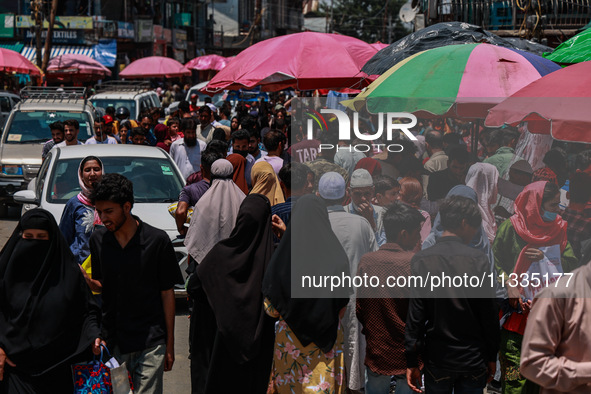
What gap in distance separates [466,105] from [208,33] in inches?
1980

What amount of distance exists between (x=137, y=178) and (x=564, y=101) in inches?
196

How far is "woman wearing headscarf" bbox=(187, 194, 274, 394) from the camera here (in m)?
4.90

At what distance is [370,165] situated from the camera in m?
7.36

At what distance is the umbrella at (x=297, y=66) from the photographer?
32.2 ft

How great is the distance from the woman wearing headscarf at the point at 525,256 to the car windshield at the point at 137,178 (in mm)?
4331

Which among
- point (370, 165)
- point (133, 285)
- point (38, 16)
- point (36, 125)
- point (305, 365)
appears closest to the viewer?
point (133, 285)

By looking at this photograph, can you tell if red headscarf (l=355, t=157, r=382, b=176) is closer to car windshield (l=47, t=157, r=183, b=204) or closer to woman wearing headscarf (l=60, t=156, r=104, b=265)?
car windshield (l=47, t=157, r=183, b=204)

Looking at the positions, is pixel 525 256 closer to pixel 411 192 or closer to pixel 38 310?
pixel 411 192

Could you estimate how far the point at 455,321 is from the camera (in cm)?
422

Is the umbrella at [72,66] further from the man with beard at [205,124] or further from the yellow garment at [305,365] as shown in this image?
the yellow garment at [305,365]

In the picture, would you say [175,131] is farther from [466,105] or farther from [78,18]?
[78,18]

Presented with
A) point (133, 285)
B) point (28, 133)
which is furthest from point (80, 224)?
point (28, 133)

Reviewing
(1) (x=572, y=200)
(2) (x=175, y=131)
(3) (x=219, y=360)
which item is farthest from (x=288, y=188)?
(2) (x=175, y=131)

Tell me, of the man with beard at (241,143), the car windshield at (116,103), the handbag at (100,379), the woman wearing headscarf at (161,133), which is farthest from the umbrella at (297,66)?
the car windshield at (116,103)
